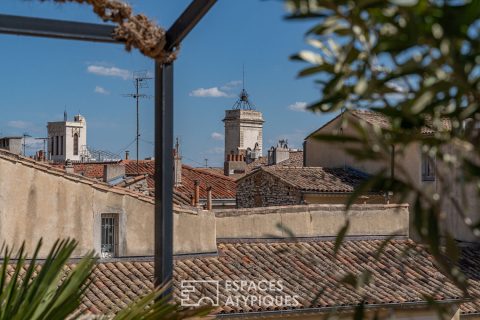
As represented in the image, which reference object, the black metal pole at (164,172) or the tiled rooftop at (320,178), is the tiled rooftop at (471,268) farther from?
the black metal pole at (164,172)

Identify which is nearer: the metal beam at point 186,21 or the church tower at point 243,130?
the metal beam at point 186,21

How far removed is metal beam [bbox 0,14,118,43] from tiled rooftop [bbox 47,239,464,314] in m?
5.56

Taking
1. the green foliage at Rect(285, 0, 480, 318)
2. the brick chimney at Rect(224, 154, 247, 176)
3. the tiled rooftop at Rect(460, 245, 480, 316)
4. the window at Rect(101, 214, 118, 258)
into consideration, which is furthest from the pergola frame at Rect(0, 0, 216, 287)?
the brick chimney at Rect(224, 154, 247, 176)

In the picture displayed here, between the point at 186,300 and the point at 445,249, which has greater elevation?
the point at 445,249

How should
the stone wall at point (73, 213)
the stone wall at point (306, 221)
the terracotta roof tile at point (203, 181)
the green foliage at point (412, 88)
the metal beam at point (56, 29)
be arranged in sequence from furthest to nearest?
the terracotta roof tile at point (203, 181) < the stone wall at point (306, 221) < the stone wall at point (73, 213) < the metal beam at point (56, 29) < the green foliage at point (412, 88)

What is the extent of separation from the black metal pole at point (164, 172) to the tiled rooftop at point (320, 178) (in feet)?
45.0

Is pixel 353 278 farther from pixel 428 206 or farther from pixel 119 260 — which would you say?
pixel 119 260

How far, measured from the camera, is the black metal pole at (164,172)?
8.58 feet

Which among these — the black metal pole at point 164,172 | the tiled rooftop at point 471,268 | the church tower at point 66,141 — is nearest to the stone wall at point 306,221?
the tiled rooftop at point 471,268

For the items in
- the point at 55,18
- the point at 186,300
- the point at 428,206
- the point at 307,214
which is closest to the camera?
the point at 428,206

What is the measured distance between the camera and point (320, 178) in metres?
17.1

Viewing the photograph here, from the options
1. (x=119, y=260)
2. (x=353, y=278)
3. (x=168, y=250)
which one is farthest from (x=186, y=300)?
(x=353, y=278)

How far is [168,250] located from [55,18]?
869 millimetres

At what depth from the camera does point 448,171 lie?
970 millimetres
